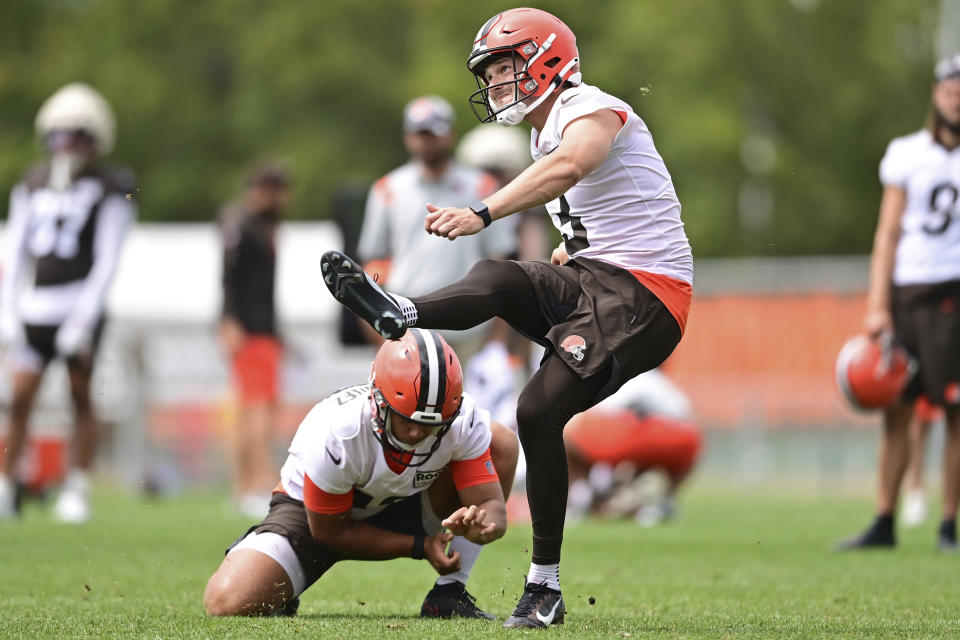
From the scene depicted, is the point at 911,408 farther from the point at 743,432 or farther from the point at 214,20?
the point at 214,20

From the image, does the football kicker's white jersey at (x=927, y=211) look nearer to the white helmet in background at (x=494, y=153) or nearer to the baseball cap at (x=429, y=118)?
the baseball cap at (x=429, y=118)

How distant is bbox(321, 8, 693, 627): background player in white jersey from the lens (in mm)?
5285

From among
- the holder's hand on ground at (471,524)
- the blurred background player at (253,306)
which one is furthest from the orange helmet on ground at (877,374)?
the blurred background player at (253,306)

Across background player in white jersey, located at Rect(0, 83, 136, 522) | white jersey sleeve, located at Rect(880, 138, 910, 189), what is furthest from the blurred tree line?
white jersey sleeve, located at Rect(880, 138, 910, 189)

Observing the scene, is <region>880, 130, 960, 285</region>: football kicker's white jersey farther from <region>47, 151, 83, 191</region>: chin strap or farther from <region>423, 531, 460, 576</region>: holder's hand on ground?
<region>47, 151, 83, 191</region>: chin strap

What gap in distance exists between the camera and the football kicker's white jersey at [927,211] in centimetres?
868

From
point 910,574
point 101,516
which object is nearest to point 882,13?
point 101,516

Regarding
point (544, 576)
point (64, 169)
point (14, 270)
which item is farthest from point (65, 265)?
point (544, 576)

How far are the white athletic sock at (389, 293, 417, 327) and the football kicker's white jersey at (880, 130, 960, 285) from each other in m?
4.49

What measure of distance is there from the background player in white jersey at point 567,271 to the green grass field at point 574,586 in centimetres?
49

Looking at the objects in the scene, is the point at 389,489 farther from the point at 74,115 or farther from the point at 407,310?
the point at 74,115

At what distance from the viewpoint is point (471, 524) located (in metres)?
5.11

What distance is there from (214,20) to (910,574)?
102 feet

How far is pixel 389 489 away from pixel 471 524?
0.55 m
